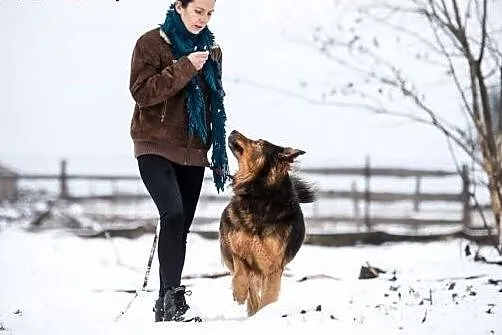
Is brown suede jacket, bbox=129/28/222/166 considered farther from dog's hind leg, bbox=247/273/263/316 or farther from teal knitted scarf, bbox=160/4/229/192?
dog's hind leg, bbox=247/273/263/316

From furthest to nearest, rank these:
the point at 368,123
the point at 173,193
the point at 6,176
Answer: the point at 6,176
the point at 368,123
the point at 173,193

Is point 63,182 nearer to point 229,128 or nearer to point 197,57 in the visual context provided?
point 229,128

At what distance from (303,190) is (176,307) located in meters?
1.24

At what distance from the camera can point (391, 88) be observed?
478cm

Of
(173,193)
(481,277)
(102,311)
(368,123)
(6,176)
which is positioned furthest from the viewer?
(6,176)

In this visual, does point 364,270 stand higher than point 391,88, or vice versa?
point 391,88

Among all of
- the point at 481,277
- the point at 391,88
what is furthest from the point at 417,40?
the point at 481,277

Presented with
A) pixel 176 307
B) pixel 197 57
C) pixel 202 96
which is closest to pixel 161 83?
pixel 197 57

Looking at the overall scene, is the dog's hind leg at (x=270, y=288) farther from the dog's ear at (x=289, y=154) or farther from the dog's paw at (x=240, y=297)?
the dog's ear at (x=289, y=154)

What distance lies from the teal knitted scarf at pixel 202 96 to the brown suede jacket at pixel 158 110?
0.03 metres

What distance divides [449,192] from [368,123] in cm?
539

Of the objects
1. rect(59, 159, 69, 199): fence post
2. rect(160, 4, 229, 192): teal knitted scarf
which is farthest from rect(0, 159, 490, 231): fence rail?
rect(160, 4, 229, 192): teal knitted scarf

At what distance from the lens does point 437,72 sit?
4.96 meters

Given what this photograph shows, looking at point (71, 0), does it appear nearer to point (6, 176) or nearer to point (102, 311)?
point (102, 311)
